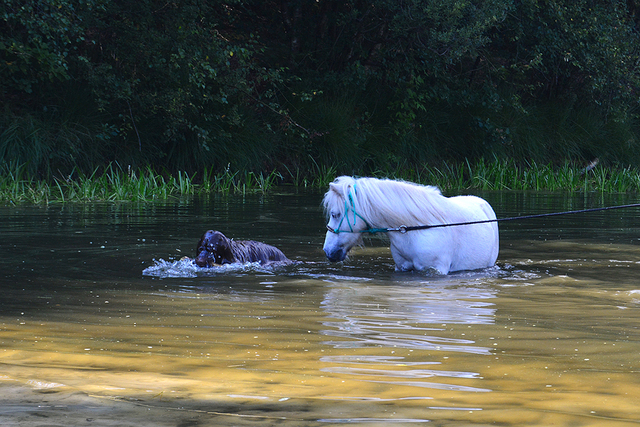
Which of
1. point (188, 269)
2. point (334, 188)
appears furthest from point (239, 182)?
point (188, 269)

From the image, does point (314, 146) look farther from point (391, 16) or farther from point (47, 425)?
point (47, 425)

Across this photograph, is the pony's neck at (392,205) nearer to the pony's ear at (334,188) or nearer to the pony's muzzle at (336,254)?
the pony's ear at (334,188)

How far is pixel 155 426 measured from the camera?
84.8 inches

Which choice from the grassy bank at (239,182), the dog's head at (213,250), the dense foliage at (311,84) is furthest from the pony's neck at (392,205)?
the dense foliage at (311,84)

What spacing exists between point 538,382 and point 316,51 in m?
17.8

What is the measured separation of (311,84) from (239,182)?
15.0 feet

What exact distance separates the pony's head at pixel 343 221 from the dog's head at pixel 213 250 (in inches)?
34.9

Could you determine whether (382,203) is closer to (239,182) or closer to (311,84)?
(239,182)

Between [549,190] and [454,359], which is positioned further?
[549,190]

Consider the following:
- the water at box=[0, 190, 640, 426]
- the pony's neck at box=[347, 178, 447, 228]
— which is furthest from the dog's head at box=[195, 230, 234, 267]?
the pony's neck at box=[347, 178, 447, 228]

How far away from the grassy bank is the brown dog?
19.8ft

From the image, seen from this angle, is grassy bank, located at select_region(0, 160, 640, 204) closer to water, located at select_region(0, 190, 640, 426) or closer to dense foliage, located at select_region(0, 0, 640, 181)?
dense foliage, located at select_region(0, 0, 640, 181)

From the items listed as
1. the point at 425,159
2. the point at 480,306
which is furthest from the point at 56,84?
the point at 480,306

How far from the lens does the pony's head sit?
6320mm
